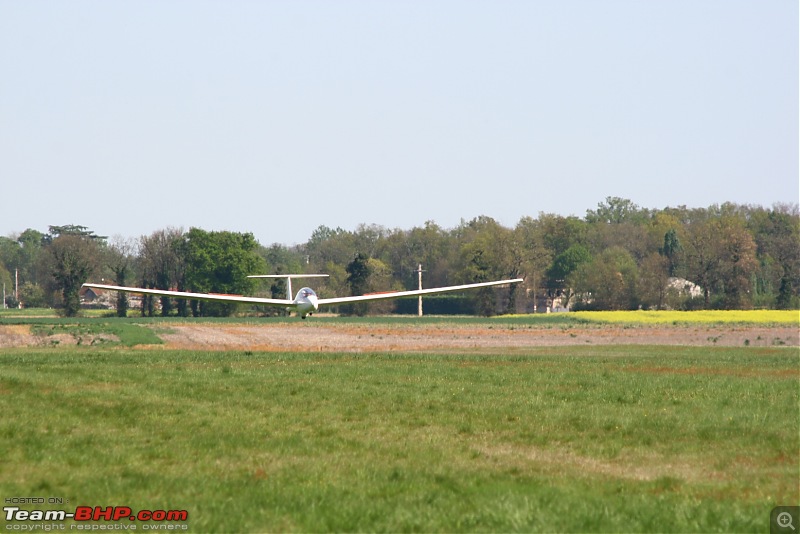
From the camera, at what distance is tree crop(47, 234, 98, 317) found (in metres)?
97.6

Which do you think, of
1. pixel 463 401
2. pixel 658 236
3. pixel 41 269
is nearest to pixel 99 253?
pixel 41 269

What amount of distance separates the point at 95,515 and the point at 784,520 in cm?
768

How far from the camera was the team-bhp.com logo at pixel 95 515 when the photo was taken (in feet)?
34.3

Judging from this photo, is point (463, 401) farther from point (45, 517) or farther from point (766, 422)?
point (45, 517)

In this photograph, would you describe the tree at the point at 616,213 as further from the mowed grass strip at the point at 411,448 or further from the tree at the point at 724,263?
the mowed grass strip at the point at 411,448

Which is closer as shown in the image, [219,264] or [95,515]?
[95,515]

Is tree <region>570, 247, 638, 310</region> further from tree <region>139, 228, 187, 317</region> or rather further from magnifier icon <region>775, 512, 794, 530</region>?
magnifier icon <region>775, 512, 794, 530</region>

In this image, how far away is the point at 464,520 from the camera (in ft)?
33.8

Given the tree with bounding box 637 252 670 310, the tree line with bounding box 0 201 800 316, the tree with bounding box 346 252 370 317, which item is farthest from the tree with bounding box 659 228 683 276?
the tree with bounding box 346 252 370 317

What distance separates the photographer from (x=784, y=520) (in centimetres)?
1011

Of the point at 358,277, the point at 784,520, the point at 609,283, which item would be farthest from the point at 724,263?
the point at 784,520

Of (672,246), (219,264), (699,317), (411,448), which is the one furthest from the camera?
(672,246)

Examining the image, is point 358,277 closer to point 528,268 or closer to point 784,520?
point 528,268

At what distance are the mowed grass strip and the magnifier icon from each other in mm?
173
